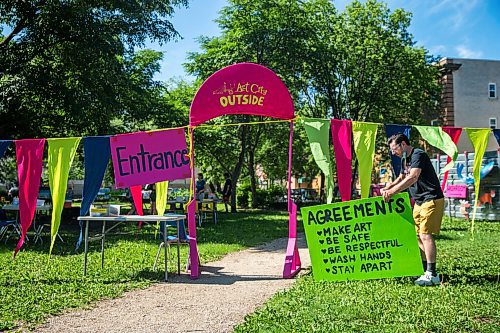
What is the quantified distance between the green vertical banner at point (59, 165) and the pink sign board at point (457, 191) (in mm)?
14239

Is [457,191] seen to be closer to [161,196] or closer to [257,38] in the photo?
[257,38]

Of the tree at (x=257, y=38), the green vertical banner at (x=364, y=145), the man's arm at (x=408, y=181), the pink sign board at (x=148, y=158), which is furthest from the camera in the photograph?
the tree at (x=257, y=38)

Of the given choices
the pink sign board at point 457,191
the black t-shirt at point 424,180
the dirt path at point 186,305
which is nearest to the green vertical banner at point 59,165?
the dirt path at point 186,305

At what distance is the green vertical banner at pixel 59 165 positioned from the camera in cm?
791

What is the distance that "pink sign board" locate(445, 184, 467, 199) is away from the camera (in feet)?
55.7

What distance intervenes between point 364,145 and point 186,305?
12.4ft

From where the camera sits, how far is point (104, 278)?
287 inches

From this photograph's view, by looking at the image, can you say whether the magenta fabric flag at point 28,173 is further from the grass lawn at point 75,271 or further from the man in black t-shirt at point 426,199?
the man in black t-shirt at point 426,199

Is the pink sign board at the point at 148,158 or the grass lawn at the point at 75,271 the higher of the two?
the pink sign board at the point at 148,158

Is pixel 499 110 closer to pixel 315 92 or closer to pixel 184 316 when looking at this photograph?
pixel 315 92

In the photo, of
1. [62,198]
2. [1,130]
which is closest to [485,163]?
[62,198]

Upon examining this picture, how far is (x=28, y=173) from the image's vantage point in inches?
316

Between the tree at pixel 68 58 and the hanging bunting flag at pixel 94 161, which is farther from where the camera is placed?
the tree at pixel 68 58

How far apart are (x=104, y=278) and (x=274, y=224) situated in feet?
32.8
